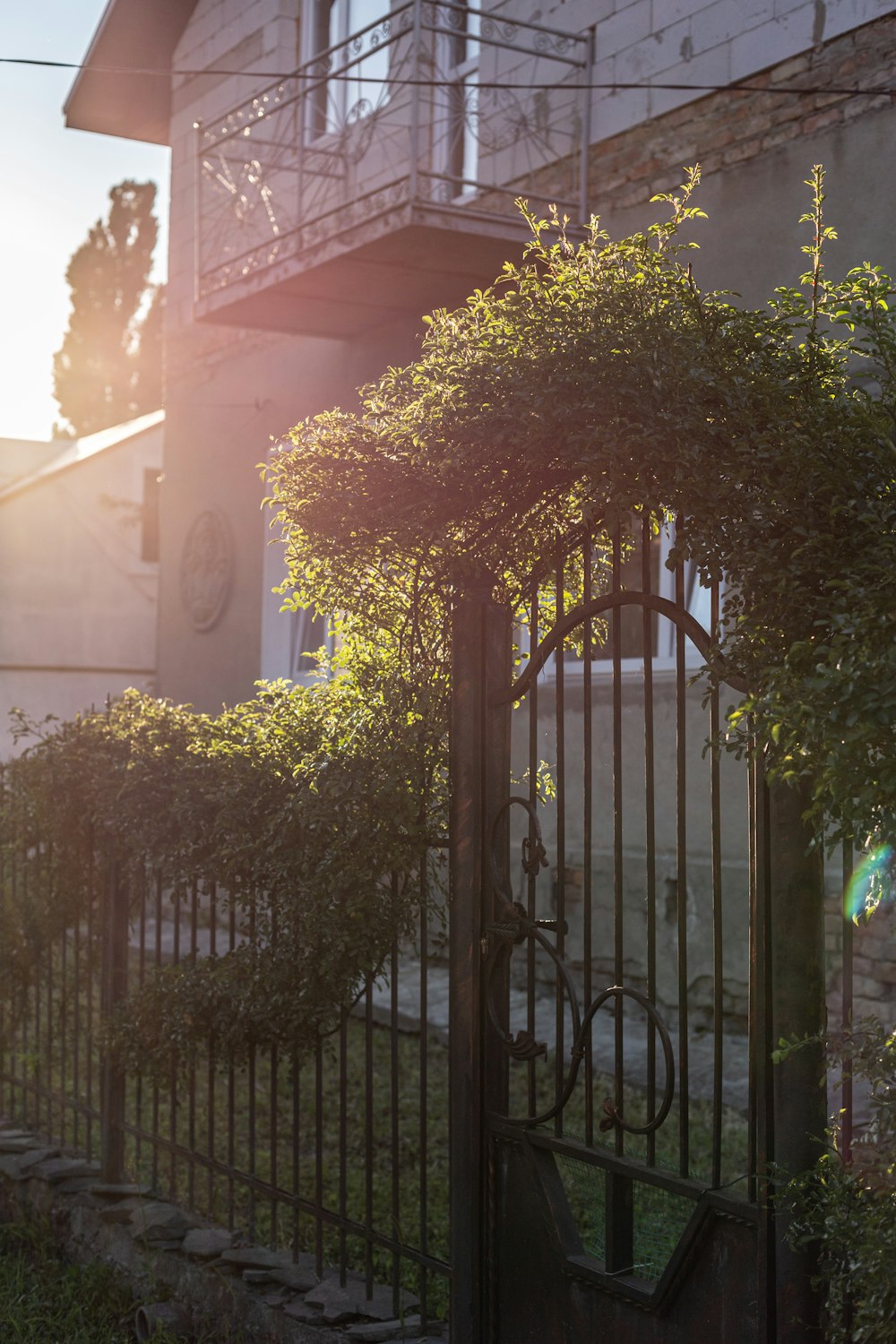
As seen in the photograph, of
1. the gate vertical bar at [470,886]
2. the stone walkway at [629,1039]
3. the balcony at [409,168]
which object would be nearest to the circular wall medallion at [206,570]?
the balcony at [409,168]

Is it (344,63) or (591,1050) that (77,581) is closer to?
(344,63)

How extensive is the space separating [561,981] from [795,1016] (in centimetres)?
80

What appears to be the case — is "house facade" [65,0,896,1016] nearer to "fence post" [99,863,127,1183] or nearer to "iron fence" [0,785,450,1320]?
"iron fence" [0,785,450,1320]

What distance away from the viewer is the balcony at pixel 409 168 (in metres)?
8.41

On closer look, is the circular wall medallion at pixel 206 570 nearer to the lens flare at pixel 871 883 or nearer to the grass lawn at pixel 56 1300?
the grass lawn at pixel 56 1300

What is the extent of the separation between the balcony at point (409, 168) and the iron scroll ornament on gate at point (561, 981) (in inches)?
204

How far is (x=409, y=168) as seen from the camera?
8.23 metres

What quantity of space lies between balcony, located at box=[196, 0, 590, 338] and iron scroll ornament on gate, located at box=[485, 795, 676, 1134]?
17.0 ft

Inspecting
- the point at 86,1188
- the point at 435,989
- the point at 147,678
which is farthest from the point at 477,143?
the point at 147,678

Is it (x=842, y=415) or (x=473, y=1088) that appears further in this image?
(x=473, y=1088)

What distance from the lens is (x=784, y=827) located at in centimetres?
288

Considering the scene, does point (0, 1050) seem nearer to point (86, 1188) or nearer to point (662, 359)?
point (86, 1188)

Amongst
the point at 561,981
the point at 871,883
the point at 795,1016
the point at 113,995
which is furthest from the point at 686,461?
the point at 113,995

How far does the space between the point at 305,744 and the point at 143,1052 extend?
1.39 metres
